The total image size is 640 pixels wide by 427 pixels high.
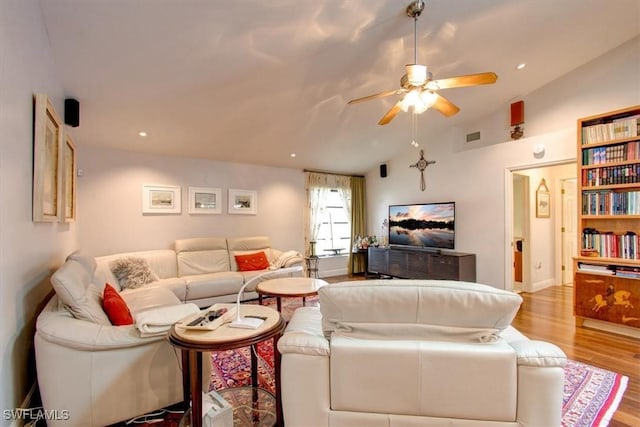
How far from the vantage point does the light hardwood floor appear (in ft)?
6.45

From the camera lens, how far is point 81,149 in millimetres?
3980

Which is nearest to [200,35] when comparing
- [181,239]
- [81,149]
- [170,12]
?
[170,12]

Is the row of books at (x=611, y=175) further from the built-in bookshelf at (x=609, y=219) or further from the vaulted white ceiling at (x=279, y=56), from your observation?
the vaulted white ceiling at (x=279, y=56)

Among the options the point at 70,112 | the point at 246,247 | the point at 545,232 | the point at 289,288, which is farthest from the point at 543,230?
the point at 70,112

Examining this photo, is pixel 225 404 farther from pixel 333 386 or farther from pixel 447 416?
pixel 447 416

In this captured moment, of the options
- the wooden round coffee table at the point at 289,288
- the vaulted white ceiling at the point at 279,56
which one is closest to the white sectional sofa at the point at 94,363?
the wooden round coffee table at the point at 289,288

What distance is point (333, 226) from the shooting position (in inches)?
251

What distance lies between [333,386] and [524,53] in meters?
3.91

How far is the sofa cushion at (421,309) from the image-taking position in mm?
1274

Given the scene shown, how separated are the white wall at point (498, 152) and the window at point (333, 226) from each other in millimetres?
1113

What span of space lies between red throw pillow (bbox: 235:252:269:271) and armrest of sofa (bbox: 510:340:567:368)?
3.92 meters

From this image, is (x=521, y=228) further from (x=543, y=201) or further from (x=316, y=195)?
(x=316, y=195)

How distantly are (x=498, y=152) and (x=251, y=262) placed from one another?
404cm

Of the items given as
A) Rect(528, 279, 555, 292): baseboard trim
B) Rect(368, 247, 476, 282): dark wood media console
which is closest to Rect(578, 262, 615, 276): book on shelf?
Rect(368, 247, 476, 282): dark wood media console
